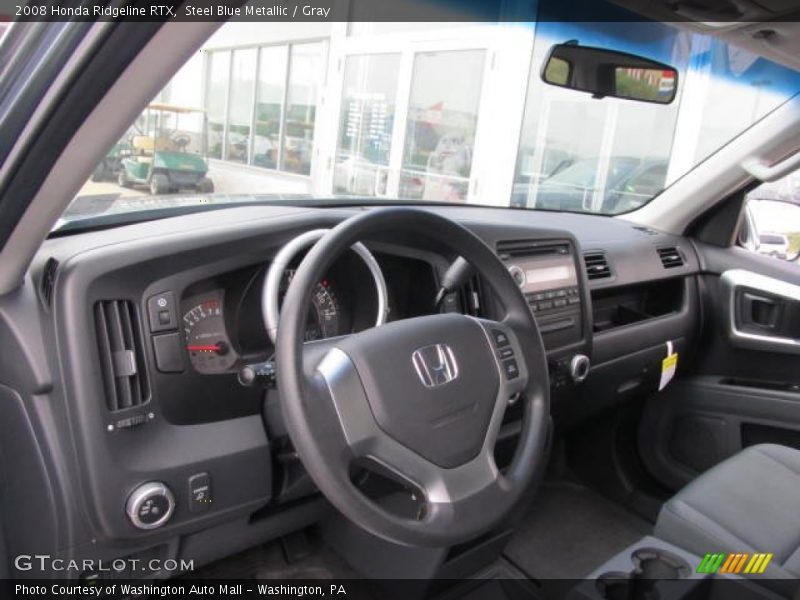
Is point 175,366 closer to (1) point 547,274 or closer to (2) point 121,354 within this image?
(2) point 121,354

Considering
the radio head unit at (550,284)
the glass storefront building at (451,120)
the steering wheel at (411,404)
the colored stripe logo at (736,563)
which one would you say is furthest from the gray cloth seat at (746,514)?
the glass storefront building at (451,120)

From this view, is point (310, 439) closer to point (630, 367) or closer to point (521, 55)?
point (630, 367)

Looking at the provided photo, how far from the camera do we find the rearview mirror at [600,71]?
197cm

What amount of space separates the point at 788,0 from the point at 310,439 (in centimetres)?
141

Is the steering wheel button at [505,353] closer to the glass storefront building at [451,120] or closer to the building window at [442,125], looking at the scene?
the glass storefront building at [451,120]

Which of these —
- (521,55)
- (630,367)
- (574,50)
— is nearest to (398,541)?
(574,50)

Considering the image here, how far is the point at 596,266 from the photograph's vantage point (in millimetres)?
2453

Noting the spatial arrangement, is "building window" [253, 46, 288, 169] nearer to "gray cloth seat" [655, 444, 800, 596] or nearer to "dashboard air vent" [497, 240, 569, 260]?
"dashboard air vent" [497, 240, 569, 260]

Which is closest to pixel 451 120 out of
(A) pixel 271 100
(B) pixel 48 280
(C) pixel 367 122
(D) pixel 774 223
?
(C) pixel 367 122

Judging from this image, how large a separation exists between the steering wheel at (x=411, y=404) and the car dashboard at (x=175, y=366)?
0.25 metres

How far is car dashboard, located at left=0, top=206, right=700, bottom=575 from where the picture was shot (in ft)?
4.11

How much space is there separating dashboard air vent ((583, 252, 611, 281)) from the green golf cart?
4.48ft

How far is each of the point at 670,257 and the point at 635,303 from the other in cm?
25

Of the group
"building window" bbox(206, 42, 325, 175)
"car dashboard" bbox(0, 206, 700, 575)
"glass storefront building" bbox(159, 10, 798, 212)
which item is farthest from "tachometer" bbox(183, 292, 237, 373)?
"glass storefront building" bbox(159, 10, 798, 212)
